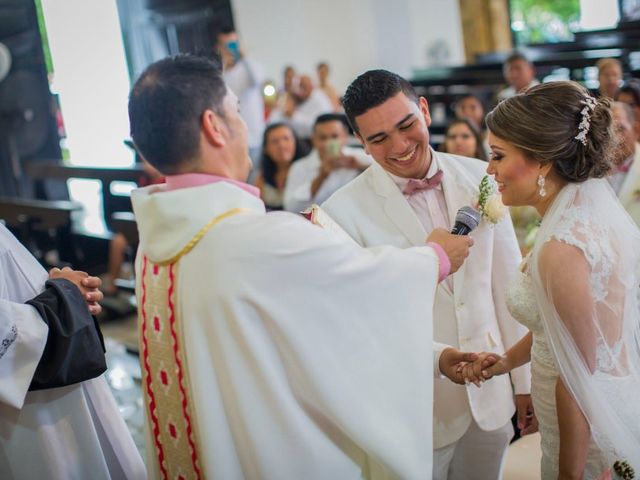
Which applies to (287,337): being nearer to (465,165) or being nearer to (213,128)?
(213,128)

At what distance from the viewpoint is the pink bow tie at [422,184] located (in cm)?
260

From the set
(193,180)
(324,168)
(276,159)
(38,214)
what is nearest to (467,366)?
(193,180)

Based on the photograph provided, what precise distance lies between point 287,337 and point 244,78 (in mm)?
6737

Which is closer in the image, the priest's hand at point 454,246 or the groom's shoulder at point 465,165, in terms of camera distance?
the priest's hand at point 454,246

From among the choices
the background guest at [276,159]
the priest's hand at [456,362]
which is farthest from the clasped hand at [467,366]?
the background guest at [276,159]

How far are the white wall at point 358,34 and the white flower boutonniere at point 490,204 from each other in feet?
36.6

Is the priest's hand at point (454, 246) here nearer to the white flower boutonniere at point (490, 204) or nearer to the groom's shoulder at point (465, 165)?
the white flower boutonniere at point (490, 204)

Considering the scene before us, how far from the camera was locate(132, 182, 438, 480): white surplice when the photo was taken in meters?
1.84

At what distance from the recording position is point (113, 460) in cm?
260

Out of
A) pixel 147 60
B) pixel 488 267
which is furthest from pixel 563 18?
pixel 488 267

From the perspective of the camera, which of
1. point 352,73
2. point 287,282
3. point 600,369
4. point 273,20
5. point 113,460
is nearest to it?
point 287,282

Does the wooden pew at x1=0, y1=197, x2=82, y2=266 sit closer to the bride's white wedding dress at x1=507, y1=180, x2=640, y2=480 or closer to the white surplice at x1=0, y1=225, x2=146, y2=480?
the white surplice at x1=0, y1=225, x2=146, y2=480

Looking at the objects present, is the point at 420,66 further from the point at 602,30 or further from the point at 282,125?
the point at 282,125

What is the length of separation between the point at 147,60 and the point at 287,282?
10.7 m
